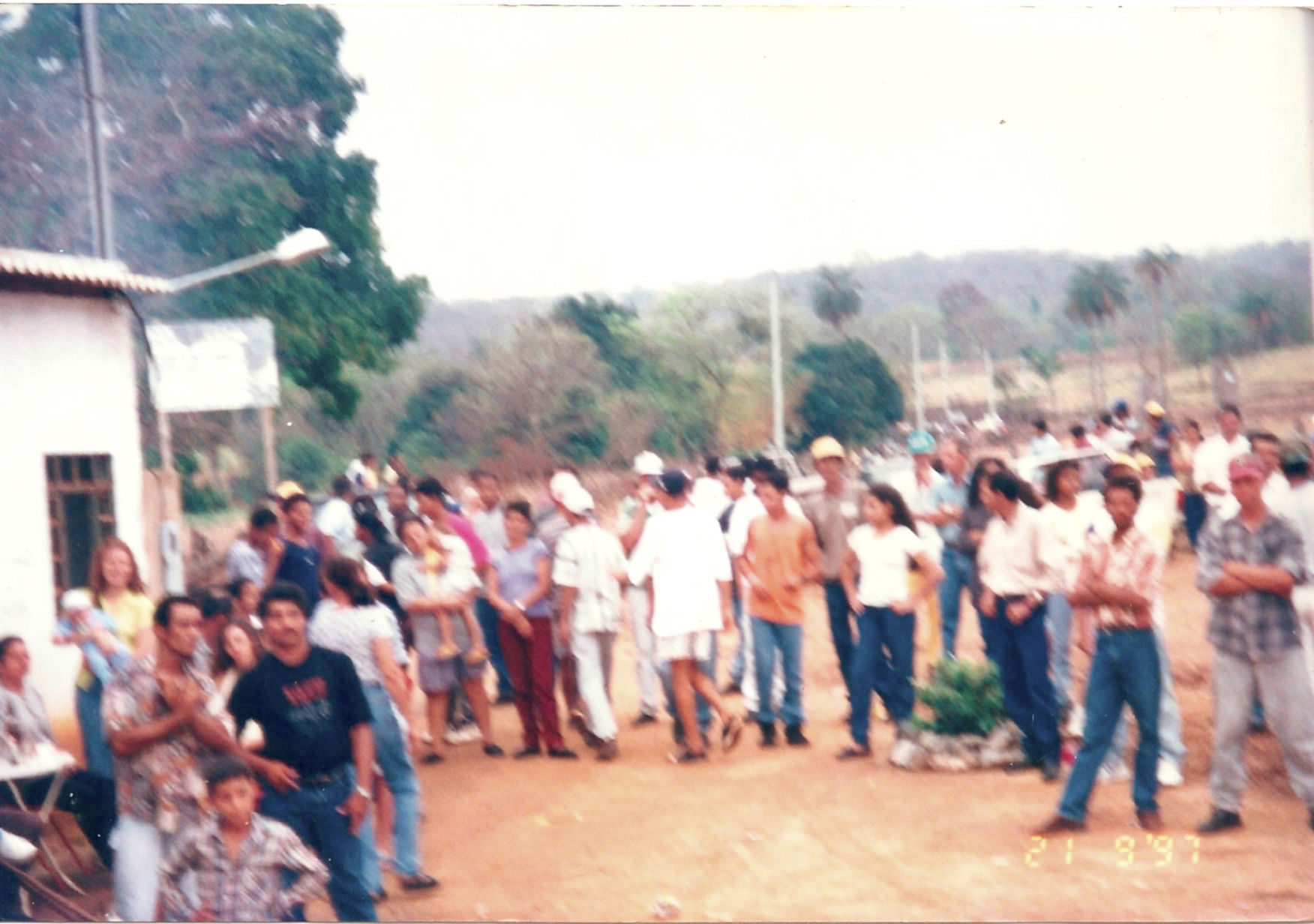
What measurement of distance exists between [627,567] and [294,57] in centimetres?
406

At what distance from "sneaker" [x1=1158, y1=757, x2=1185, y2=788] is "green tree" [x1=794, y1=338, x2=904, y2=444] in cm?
305

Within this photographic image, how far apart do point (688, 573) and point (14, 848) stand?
391 cm

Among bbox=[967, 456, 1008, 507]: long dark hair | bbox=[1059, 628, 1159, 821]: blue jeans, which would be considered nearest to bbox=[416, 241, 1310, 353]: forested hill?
bbox=[967, 456, 1008, 507]: long dark hair

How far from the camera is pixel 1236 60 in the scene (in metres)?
7.50

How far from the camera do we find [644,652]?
10.1 meters

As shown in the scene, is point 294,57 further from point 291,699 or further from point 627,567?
point 291,699

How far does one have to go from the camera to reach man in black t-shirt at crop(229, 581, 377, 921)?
18.2 feet

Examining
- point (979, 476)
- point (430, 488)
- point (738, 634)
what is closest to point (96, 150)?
point (430, 488)

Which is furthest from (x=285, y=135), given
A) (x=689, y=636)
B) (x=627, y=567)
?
(x=689, y=636)

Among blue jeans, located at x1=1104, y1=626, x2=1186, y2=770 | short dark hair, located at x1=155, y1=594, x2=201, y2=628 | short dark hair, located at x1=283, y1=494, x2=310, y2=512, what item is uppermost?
short dark hair, located at x1=283, y1=494, x2=310, y2=512

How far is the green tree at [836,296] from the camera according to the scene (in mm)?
8992

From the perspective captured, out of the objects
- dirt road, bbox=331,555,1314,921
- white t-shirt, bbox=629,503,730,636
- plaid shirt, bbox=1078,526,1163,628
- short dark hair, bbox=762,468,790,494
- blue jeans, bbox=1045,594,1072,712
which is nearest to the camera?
dirt road, bbox=331,555,1314,921

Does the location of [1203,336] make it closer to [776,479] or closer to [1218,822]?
[776,479]

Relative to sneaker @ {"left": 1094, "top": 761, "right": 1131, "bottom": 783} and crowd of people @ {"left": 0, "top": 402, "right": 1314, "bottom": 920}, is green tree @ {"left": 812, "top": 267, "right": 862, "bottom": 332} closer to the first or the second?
crowd of people @ {"left": 0, "top": 402, "right": 1314, "bottom": 920}
